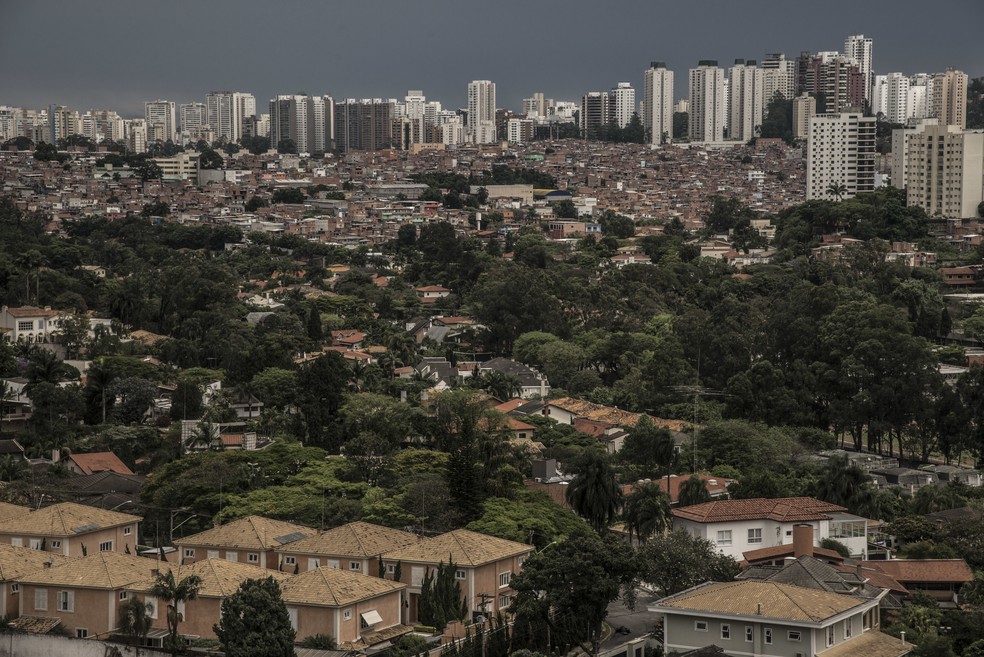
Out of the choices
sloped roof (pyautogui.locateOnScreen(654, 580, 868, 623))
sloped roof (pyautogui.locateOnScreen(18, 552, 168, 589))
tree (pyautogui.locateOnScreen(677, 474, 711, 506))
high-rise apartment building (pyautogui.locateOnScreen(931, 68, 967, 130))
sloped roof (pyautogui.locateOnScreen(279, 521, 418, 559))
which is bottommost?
tree (pyautogui.locateOnScreen(677, 474, 711, 506))

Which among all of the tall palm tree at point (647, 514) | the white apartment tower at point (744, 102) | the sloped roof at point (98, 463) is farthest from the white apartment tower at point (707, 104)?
the tall palm tree at point (647, 514)

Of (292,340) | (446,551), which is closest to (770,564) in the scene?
(446,551)

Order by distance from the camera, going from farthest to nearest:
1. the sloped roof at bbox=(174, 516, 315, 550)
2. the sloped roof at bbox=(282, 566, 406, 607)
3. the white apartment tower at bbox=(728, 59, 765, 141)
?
1. the white apartment tower at bbox=(728, 59, 765, 141)
2. the sloped roof at bbox=(174, 516, 315, 550)
3. the sloped roof at bbox=(282, 566, 406, 607)

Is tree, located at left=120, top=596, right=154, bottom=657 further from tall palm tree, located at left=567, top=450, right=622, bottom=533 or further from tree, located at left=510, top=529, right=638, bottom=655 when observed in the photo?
tall palm tree, located at left=567, top=450, right=622, bottom=533

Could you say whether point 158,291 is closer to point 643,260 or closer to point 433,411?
point 433,411

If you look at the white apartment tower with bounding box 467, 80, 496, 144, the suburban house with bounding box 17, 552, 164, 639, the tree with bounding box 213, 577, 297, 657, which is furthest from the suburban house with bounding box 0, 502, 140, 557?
the white apartment tower with bounding box 467, 80, 496, 144

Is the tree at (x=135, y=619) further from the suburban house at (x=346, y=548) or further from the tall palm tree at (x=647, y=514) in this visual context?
the tall palm tree at (x=647, y=514)
